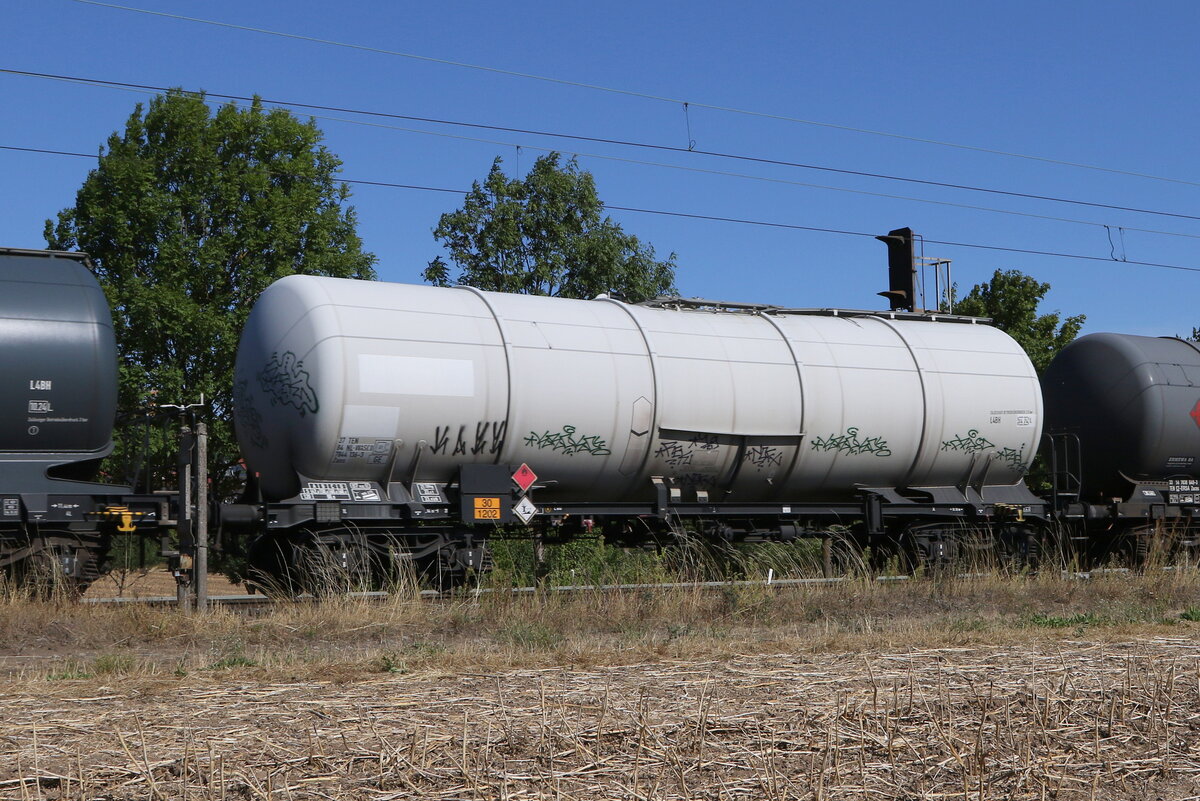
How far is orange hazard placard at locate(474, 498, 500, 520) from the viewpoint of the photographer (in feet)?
43.7

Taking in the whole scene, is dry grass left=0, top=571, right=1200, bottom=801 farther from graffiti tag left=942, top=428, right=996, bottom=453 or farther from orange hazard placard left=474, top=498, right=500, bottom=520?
graffiti tag left=942, top=428, right=996, bottom=453

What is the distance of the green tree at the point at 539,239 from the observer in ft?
102

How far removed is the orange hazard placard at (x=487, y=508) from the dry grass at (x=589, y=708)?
273 cm

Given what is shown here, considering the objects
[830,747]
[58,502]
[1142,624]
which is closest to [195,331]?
[58,502]

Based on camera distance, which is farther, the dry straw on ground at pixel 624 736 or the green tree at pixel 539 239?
the green tree at pixel 539 239

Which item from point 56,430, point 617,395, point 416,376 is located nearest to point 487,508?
point 416,376

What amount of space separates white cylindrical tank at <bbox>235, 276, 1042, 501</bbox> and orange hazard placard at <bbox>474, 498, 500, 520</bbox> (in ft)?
1.68

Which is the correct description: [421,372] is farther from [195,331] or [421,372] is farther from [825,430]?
[195,331]

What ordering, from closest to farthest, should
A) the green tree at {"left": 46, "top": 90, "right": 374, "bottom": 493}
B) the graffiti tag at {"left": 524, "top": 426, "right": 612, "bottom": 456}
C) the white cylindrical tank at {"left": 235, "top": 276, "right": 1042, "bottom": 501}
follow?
the white cylindrical tank at {"left": 235, "top": 276, "right": 1042, "bottom": 501} < the graffiti tag at {"left": 524, "top": 426, "right": 612, "bottom": 456} < the green tree at {"left": 46, "top": 90, "right": 374, "bottom": 493}

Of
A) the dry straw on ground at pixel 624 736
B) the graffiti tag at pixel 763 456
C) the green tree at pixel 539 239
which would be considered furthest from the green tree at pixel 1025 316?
the dry straw on ground at pixel 624 736

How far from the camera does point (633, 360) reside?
14.4 meters

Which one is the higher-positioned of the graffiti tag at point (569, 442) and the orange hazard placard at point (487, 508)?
the graffiti tag at point (569, 442)

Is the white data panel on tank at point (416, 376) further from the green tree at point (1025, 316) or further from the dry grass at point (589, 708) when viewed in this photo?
the green tree at point (1025, 316)

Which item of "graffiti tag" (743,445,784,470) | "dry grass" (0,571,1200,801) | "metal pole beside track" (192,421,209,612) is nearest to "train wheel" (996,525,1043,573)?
"graffiti tag" (743,445,784,470)
